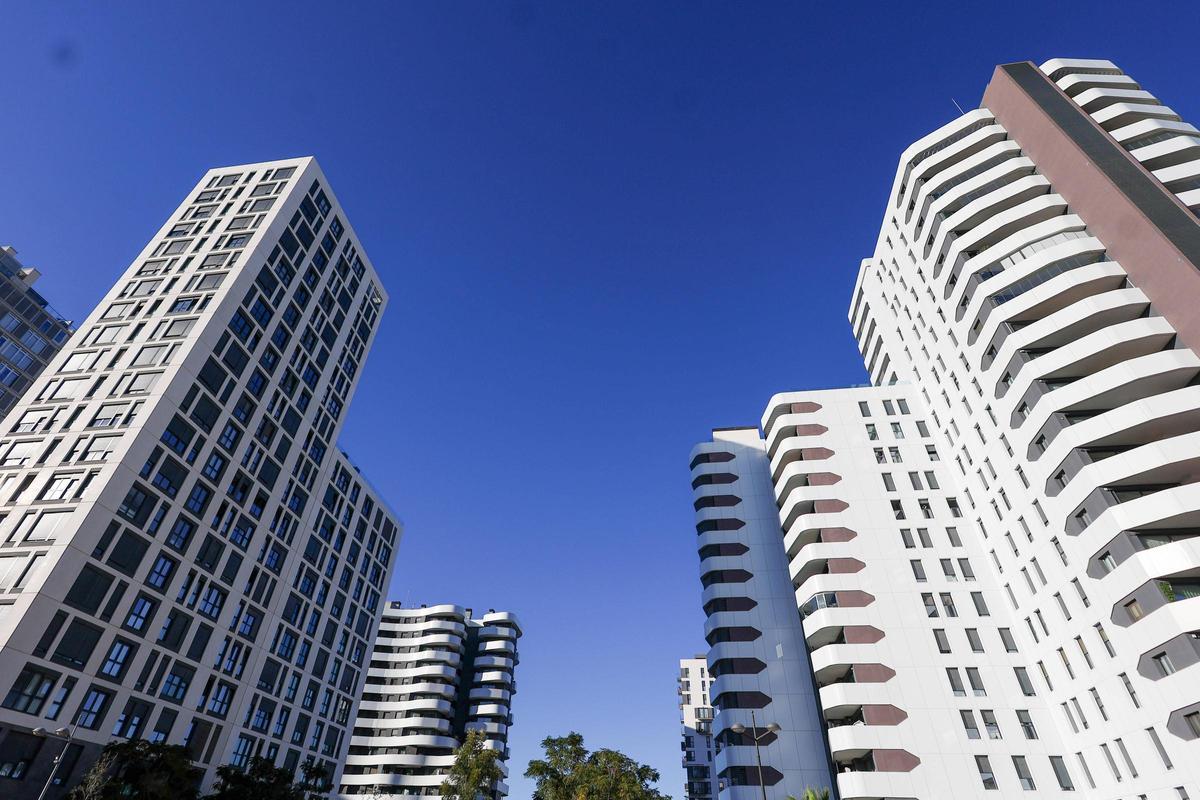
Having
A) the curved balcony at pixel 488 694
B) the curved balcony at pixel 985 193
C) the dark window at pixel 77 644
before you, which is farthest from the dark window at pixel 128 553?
the curved balcony at pixel 488 694

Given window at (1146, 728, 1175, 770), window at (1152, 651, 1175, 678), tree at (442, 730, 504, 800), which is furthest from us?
tree at (442, 730, 504, 800)

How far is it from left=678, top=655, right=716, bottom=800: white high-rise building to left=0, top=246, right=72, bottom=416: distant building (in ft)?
342

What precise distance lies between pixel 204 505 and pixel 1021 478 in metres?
60.8

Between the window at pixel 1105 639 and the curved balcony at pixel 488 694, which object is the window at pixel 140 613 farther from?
the curved balcony at pixel 488 694

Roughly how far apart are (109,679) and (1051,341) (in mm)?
66025

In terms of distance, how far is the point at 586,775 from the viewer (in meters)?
46.0

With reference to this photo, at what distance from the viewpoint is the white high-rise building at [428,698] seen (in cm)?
9488

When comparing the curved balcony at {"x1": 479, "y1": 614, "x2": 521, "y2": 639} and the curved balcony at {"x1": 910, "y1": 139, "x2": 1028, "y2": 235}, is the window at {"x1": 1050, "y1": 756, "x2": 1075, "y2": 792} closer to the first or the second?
the curved balcony at {"x1": 910, "y1": 139, "x2": 1028, "y2": 235}

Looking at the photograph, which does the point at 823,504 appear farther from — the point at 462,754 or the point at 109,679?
the point at 109,679

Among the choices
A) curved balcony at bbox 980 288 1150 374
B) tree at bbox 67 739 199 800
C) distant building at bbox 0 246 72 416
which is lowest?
tree at bbox 67 739 199 800

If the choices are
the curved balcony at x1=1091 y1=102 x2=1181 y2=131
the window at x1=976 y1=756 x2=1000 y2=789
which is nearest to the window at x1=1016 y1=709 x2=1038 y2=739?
the window at x1=976 y1=756 x2=1000 y2=789

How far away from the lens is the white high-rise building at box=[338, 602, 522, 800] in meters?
94.9

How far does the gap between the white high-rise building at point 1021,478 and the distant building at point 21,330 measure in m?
92.8

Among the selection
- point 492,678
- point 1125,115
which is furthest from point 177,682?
point 1125,115
